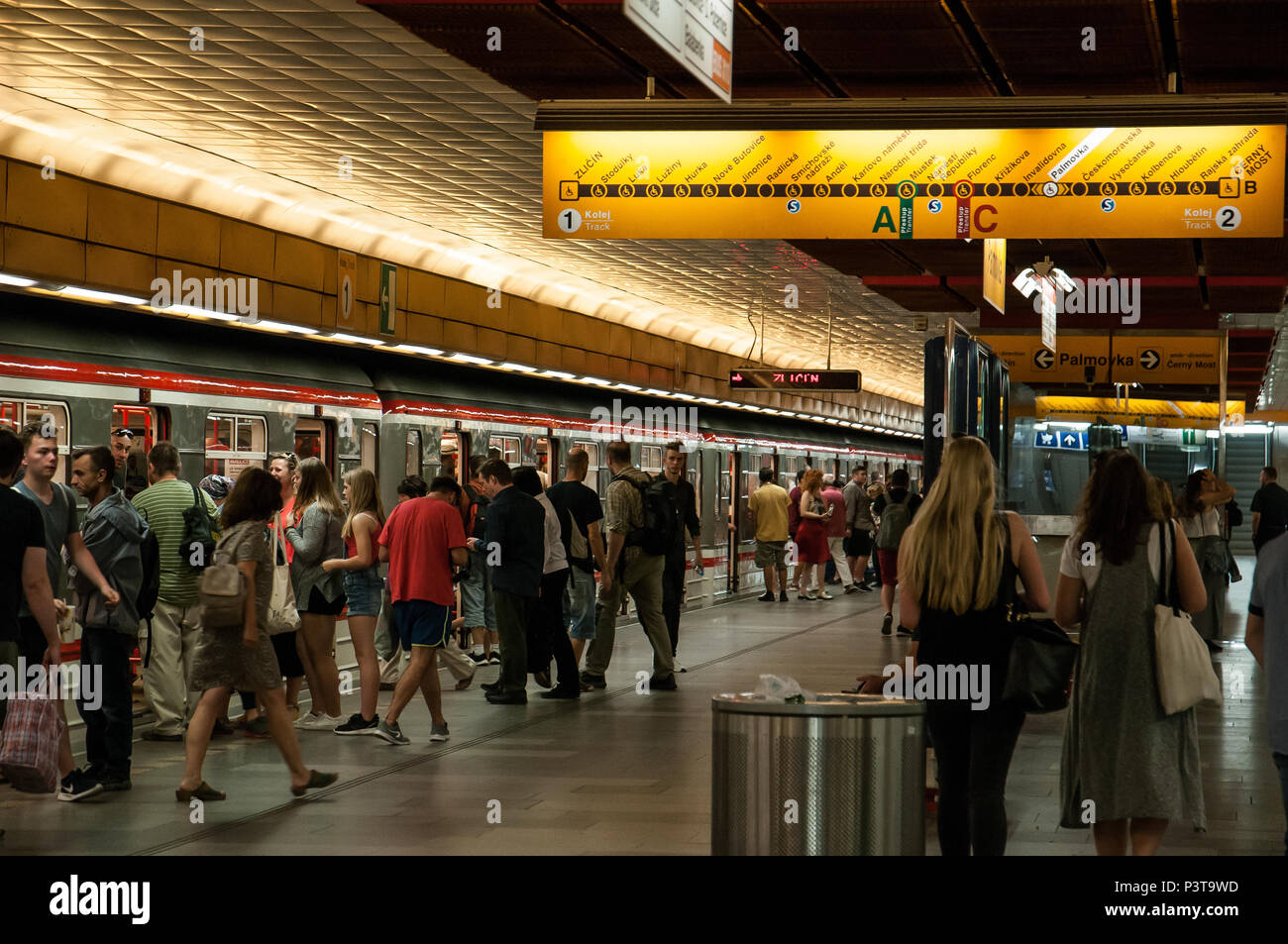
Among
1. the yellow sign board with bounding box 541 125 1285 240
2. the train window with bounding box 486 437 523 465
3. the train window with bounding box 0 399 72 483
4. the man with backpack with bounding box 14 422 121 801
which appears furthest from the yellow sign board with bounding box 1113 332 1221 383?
the man with backpack with bounding box 14 422 121 801

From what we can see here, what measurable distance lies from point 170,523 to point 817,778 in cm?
572

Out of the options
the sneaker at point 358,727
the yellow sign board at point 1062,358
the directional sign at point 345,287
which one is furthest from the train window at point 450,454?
the yellow sign board at point 1062,358

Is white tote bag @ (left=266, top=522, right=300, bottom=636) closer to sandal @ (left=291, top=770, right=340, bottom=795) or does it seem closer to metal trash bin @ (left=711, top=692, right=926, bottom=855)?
sandal @ (left=291, top=770, right=340, bottom=795)

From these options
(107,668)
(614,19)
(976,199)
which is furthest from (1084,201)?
(107,668)

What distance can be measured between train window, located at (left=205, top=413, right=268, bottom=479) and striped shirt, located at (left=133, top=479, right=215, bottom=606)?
1.96m

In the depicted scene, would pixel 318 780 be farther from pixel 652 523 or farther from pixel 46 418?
pixel 652 523

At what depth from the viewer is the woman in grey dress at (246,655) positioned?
7566 mm

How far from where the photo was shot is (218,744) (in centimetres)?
961

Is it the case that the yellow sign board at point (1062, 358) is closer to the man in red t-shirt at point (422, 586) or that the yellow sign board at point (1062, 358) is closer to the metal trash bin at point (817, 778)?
the man in red t-shirt at point (422, 586)

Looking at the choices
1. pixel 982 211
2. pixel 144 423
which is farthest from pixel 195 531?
pixel 982 211

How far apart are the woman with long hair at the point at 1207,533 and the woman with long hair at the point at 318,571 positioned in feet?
23.7

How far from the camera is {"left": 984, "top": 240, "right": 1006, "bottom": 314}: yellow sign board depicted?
1000 cm

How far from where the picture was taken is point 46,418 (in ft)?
31.7
